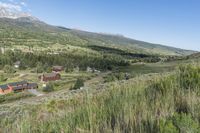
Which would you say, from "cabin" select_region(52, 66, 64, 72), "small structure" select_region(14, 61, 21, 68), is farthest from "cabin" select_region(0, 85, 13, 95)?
"small structure" select_region(14, 61, 21, 68)

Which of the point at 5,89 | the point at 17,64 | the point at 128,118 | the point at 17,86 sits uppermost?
the point at 128,118

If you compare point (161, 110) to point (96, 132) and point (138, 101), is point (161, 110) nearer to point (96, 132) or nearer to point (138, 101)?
point (138, 101)

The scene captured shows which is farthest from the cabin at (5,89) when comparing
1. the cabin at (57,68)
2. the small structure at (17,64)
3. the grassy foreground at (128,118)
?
the grassy foreground at (128,118)

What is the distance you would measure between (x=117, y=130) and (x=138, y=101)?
1239mm

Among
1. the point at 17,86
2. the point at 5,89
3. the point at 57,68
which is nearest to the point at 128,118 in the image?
the point at 5,89

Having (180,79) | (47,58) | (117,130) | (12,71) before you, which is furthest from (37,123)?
(47,58)

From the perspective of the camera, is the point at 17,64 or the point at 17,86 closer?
the point at 17,86

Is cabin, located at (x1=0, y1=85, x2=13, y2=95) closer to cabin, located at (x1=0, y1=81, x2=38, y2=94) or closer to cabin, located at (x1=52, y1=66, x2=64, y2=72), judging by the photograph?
cabin, located at (x1=0, y1=81, x2=38, y2=94)

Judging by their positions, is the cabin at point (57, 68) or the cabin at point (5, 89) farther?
the cabin at point (57, 68)

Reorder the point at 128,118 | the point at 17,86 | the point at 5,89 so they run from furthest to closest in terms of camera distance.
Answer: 1. the point at 17,86
2. the point at 5,89
3. the point at 128,118

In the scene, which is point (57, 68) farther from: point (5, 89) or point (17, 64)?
point (5, 89)

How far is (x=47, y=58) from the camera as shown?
111 meters

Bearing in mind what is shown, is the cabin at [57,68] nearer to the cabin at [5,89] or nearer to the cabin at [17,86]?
the cabin at [17,86]

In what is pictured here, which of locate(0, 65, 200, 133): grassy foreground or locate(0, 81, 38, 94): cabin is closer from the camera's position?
locate(0, 65, 200, 133): grassy foreground
